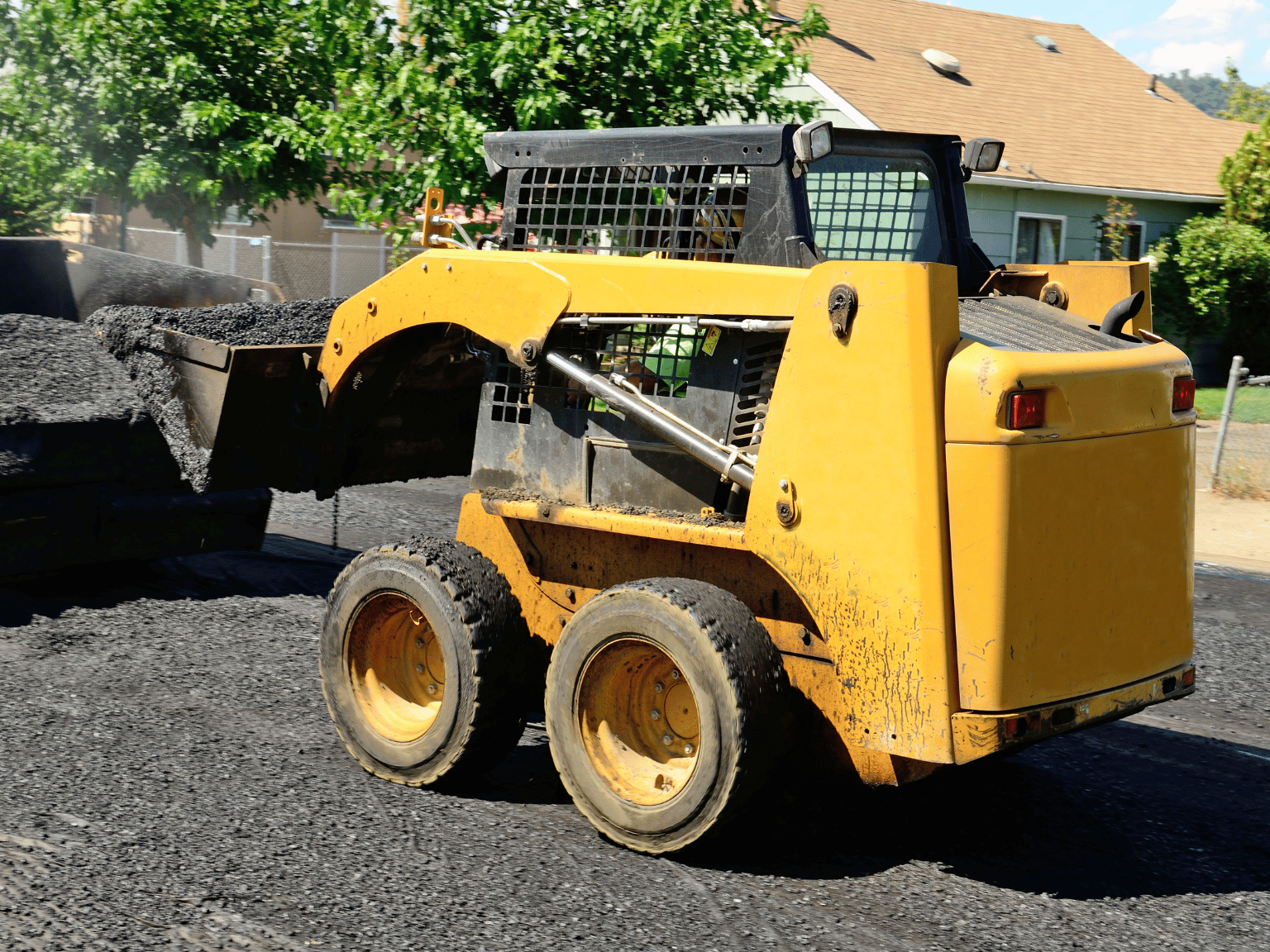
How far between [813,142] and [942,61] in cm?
1824

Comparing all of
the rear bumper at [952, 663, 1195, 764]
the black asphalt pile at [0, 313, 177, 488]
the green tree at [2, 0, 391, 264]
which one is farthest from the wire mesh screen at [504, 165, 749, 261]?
the green tree at [2, 0, 391, 264]

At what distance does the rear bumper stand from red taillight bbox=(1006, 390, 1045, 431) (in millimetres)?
Answer: 815

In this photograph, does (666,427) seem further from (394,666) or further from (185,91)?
(185,91)

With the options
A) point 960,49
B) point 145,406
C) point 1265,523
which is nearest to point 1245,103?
point 960,49

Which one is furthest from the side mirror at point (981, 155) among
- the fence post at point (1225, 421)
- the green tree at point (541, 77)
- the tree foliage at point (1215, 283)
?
the tree foliage at point (1215, 283)

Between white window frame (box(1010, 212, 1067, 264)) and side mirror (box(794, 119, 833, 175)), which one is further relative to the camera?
white window frame (box(1010, 212, 1067, 264))

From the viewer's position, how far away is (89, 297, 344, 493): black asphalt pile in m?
6.27

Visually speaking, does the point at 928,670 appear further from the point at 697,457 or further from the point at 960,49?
the point at 960,49

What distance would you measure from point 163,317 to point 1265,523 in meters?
8.61

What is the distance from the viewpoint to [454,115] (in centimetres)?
959

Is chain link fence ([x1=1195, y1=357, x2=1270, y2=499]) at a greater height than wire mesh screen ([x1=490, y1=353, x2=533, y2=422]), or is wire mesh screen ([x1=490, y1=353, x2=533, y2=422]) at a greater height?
wire mesh screen ([x1=490, y1=353, x2=533, y2=422])

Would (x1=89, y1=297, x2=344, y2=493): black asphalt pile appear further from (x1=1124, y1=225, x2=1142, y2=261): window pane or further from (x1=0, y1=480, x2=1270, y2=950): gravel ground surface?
(x1=1124, y1=225, x2=1142, y2=261): window pane

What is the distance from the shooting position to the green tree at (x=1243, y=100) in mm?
46222

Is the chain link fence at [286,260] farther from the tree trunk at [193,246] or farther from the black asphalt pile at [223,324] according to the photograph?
the black asphalt pile at [223,324]
